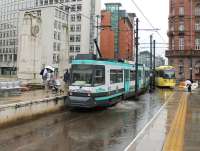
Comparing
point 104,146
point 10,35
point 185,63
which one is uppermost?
point 10,35

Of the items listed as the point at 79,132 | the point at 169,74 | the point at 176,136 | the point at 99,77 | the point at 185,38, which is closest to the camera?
the point at 176,136

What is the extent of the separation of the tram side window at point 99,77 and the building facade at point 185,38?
2474 inches

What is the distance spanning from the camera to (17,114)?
17266mm

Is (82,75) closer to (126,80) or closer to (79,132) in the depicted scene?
(79,132)

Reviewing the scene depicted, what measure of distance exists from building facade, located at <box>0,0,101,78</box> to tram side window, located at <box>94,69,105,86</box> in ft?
292

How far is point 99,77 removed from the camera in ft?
72.3

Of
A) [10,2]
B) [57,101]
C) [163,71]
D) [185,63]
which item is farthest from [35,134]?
[10,2]

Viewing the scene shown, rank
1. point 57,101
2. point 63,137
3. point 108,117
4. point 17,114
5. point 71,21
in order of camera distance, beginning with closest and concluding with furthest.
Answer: point 63,137, point 17,114, point 108,117, point 57,101, point 71,21

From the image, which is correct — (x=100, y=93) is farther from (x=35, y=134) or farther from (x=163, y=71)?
(x=163, y=71)

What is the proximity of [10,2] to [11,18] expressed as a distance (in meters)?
5.05

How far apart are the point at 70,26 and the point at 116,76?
91.9 m

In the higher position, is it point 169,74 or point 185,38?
point 185,38

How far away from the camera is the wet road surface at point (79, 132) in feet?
40.6

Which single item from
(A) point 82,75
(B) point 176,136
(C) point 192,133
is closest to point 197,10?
(A) point 82,75
